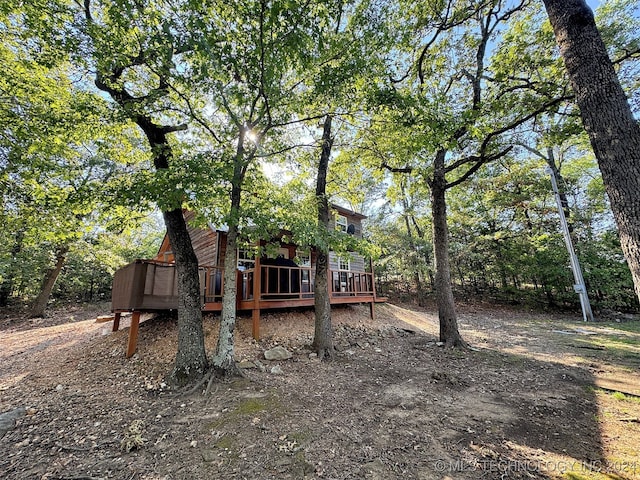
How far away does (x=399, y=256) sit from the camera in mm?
18219

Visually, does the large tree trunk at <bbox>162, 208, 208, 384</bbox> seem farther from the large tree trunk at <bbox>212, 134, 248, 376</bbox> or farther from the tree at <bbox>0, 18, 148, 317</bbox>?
the tree at <bbox>0, 18, 148, 317</bbox>

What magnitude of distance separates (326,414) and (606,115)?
16.4 feet

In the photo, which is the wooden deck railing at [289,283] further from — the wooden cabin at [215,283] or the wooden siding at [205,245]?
the wooden siding at [205,245]

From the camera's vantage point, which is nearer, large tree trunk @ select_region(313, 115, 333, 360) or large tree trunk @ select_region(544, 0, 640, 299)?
large tree trunk @ select_region(544, 0, 640, 299)

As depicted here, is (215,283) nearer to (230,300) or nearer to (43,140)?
(230,300)

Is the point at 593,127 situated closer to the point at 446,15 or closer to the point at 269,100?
the point at 269,100

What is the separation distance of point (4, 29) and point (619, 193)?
35.3 feet

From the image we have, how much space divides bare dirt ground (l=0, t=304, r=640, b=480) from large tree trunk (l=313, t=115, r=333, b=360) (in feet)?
1.40

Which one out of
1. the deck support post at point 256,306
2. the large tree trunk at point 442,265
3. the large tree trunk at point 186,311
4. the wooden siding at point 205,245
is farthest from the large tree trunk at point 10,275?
the large tree trunk at point 442,265

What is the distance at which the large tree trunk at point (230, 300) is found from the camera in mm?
5105

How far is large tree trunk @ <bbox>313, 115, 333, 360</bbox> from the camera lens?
681 cm

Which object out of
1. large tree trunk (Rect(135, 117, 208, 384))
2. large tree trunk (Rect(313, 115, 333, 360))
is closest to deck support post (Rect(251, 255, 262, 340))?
large tree trunk (Rect(313, 115, 333, 360))

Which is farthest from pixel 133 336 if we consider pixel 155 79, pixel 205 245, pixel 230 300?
pixel 155 79

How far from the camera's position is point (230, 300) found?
17.4 ft
